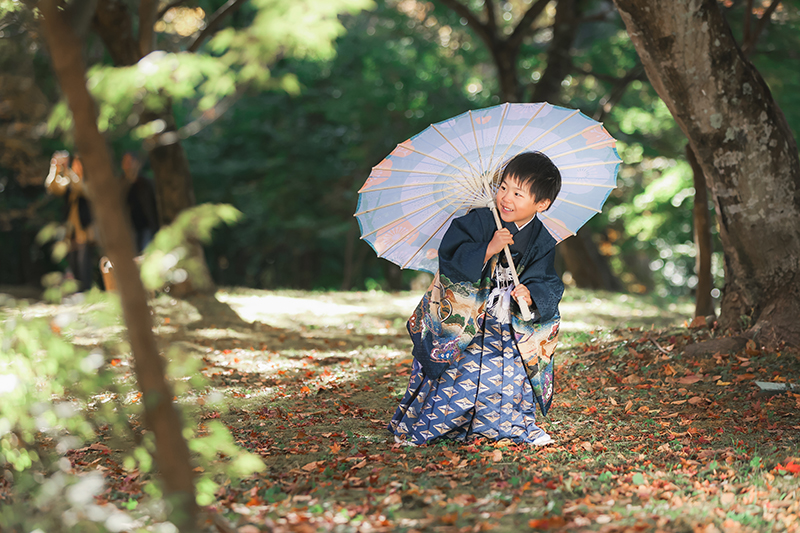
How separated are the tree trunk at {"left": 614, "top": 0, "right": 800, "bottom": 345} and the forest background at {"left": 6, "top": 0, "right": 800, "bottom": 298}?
6.13 metres

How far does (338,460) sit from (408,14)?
14.0m

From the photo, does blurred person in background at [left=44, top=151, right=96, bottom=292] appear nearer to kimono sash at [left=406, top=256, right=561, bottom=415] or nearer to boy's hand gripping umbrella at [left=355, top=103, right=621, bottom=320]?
boy's hand gripping umbrella at [left=355, top=103, right=621, bottom=320]

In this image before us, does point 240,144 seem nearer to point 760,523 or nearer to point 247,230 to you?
point 247,230

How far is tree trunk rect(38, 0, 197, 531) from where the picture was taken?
2.12 m

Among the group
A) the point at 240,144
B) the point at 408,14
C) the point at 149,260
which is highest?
the point at 408,14

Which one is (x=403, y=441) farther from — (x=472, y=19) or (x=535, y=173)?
(x=472, y=19)

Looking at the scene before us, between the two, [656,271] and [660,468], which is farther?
[656,271]

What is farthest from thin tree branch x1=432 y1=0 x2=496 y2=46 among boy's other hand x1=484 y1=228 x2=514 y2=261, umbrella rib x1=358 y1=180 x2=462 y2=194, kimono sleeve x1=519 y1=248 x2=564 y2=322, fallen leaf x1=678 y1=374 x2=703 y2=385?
boy's other hand x1=484 y1=228 x2=514 y2=261

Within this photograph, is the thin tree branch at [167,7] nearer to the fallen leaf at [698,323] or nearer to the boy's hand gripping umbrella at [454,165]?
the boy's hand gripping umbrella at [454,165]

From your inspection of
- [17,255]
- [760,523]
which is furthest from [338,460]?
[17,255]

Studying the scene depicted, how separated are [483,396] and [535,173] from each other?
1.38 metres

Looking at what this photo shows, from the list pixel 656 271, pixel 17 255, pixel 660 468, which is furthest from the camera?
pixel 656 271

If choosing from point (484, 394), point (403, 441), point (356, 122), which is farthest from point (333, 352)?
point (356, 122)

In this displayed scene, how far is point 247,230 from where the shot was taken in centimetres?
1873
